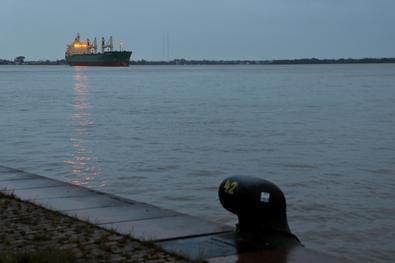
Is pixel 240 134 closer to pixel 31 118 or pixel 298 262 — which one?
pixel 31 118

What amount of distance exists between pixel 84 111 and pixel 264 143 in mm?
17420

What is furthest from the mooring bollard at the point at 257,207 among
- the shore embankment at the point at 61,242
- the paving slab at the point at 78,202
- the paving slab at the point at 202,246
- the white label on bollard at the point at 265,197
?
the paving slab at the point at 78,202

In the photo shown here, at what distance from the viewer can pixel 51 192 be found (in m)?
10.2

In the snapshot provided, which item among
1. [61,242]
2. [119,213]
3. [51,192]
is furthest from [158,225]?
[51,192]

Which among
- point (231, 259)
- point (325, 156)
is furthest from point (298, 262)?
point (325, 156)

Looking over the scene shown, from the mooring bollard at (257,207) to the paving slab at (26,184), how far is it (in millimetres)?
4203

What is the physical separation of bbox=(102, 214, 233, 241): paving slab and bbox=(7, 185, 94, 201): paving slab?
2173 mm

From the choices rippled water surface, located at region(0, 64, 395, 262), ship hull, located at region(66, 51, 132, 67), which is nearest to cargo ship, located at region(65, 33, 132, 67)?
ship hull, located at region(66, 51, 132, 67)

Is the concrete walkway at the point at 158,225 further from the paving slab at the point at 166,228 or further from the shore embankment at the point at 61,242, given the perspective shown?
the shore embankment at the point at 61,242

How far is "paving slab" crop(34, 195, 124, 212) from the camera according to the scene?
29.6 feet

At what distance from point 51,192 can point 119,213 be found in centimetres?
197

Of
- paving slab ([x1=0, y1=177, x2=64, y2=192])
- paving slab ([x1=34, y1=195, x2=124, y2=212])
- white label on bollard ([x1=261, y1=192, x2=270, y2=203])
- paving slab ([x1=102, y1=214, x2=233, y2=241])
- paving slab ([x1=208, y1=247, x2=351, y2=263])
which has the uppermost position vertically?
white label on bollard ([x1=261, y1=192, x2=270, y2=203])

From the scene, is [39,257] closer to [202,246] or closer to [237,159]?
[202,246]

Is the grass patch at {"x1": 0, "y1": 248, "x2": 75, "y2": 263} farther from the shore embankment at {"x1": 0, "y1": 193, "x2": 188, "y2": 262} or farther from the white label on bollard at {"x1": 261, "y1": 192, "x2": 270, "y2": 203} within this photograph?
the white label on bollard at {"x1": 261, "y1": 192, "x2": 270, "y2": 203}
